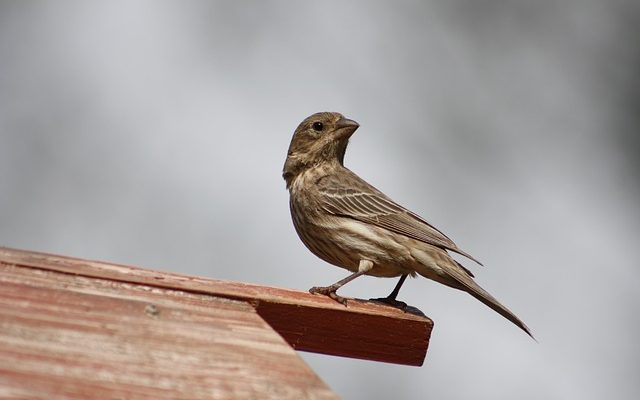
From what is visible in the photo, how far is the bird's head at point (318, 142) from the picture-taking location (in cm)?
779

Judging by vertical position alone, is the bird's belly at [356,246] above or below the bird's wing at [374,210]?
below

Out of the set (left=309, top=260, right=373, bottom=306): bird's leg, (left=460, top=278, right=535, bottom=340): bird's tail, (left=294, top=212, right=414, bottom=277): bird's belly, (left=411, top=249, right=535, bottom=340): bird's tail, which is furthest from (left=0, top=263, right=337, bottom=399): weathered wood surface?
(left=294, top=212, right=414, bottom=277): bird's belly

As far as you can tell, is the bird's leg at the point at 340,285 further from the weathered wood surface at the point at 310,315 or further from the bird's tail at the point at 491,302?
the bird's tail at the point at 491,302

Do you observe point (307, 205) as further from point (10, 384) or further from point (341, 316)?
point (10, 384)

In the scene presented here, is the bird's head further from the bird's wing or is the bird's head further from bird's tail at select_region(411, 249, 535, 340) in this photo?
bird's tail at select_region(411, 249, 535, 340)

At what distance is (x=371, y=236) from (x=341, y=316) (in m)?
2.69

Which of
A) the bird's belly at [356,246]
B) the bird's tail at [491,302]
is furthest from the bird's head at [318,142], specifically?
the bird's tail at [491,302]

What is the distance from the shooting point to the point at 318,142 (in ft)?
25.8

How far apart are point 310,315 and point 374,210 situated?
3.10 m

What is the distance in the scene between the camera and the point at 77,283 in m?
3.48

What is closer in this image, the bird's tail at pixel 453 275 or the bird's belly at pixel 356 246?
the bird's tail at pixel 453 275

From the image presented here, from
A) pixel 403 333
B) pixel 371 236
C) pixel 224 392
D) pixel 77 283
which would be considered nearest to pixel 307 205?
pixel 371 236

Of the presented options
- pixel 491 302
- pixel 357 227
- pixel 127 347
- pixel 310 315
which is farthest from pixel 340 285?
pixel 127 347

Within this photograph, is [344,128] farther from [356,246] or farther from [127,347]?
[127,347]
